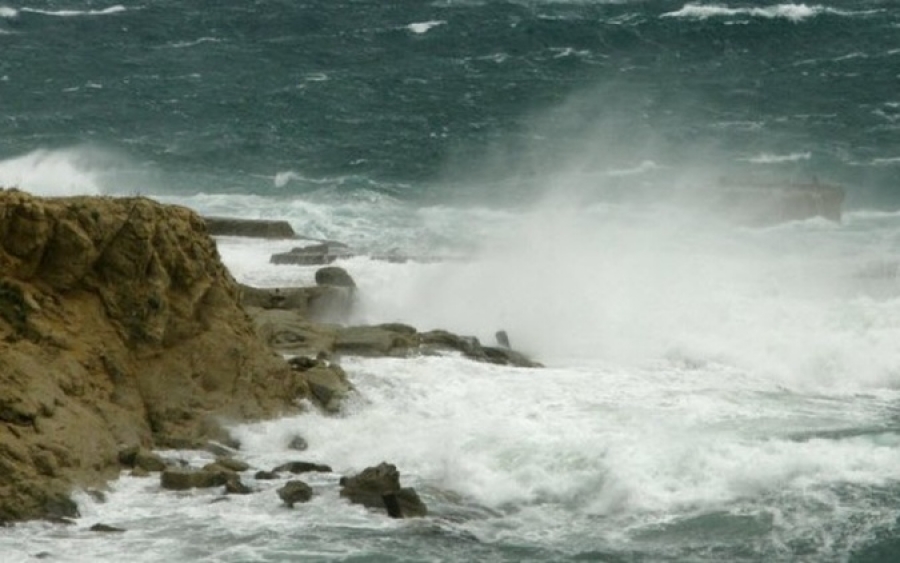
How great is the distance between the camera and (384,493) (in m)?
29.2

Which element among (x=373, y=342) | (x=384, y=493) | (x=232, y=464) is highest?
(x=373, y=342)

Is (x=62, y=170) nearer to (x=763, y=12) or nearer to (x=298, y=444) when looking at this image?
(x=763, y=12)

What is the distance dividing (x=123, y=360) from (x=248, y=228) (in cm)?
2037

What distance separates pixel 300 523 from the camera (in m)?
28.6

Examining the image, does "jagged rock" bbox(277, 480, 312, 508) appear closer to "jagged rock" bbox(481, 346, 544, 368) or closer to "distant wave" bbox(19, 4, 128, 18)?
"jagged rock" bbox(481, 346, 544, 368)

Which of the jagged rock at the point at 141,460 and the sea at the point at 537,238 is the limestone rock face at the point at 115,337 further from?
the sea at the point at 537,238

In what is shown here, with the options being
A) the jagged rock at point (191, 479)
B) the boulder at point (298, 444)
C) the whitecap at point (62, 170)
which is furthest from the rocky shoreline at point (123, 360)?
the whitecap at point (62, 170)

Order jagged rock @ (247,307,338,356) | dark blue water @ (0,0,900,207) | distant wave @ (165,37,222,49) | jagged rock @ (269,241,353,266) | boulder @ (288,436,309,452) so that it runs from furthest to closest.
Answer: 1. distant wave @ (165,37,222,49)
2. dark blue water @ (0,0,900,207)
3. jagged rock @ (269,241,353,266)
4. jagged rock @ (247,307,338,356)
5. boulder @ (288,436,309,452)

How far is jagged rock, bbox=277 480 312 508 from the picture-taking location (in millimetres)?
29297

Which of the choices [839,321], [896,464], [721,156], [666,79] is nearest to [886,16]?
[666,79]

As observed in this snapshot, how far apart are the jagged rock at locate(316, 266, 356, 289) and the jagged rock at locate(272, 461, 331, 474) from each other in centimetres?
1318

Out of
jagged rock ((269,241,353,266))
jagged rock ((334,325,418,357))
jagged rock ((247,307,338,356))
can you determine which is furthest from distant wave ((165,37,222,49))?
jagged rock ((334,325,418,357))

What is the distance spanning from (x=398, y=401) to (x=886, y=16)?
5342 cm

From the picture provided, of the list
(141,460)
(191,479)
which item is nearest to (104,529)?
(191,479)
